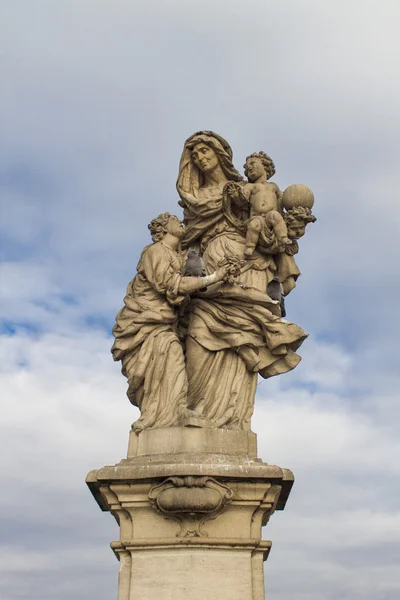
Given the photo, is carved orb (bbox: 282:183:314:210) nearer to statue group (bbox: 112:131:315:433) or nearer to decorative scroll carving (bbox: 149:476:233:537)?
statue group (bbox: 112:131:315:433)

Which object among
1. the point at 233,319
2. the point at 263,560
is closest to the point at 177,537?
the point at 263,560

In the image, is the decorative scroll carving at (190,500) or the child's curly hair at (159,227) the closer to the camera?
the decorative scroll carving at (190,500)

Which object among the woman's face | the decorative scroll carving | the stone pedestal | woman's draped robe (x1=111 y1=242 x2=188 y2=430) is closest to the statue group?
woman's draped robe (x1=111 y1=242 x2=188 y2=430)

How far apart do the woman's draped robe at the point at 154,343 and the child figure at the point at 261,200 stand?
102cm

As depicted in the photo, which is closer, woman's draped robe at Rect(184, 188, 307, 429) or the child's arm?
woman's draped robe at Rect(184, 188, 307, 429)

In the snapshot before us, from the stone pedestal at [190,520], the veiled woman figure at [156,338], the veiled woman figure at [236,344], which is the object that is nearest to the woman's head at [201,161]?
the veiled woman figure at [236,344]

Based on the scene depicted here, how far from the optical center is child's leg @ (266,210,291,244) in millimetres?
10938

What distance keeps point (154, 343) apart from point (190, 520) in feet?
7.08

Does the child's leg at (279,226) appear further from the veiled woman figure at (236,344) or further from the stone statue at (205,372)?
the veiled woman figure at (236,344)

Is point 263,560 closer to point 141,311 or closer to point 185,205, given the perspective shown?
point 141,311

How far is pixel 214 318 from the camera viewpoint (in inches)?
425

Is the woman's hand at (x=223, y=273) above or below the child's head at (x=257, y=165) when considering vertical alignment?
below

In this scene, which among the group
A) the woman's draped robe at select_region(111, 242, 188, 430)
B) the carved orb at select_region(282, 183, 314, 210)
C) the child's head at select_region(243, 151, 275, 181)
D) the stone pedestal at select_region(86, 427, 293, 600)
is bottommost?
the stone pedestal at select_region(86, 427, 293, 600)

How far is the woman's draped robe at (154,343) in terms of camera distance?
10.4 m
